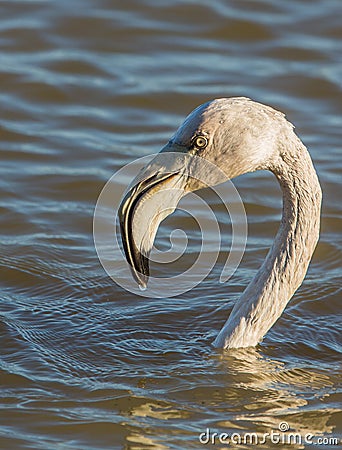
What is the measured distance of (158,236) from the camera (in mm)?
7441

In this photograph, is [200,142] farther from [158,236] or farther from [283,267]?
[158,236]

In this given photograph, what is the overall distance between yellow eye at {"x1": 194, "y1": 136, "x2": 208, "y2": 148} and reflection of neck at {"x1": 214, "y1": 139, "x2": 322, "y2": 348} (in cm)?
50

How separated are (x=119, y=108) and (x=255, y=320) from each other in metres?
4.28

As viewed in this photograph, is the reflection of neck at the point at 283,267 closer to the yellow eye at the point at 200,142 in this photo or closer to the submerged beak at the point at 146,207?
the yellow eye at the point at 200,142

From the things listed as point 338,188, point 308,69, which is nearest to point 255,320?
point 338,188

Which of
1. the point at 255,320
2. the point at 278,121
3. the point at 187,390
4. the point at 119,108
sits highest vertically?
the point at 119,108

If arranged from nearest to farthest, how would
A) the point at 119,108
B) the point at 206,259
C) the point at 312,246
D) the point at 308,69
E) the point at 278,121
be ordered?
the point at 278,121 → the point at 312,246 → the point at 206,259 → the point at 119,108 → the point at 308,69

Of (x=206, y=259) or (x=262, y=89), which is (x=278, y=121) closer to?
(x=206, y=259)

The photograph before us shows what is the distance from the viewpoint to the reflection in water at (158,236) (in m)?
5.12

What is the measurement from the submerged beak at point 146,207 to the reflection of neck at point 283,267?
1.99ft

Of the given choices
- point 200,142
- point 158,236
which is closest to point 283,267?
point 200,142

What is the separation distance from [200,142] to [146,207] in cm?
42

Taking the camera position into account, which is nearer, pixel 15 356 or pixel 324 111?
pixel 15 356

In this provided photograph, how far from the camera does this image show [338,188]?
26.8ft
